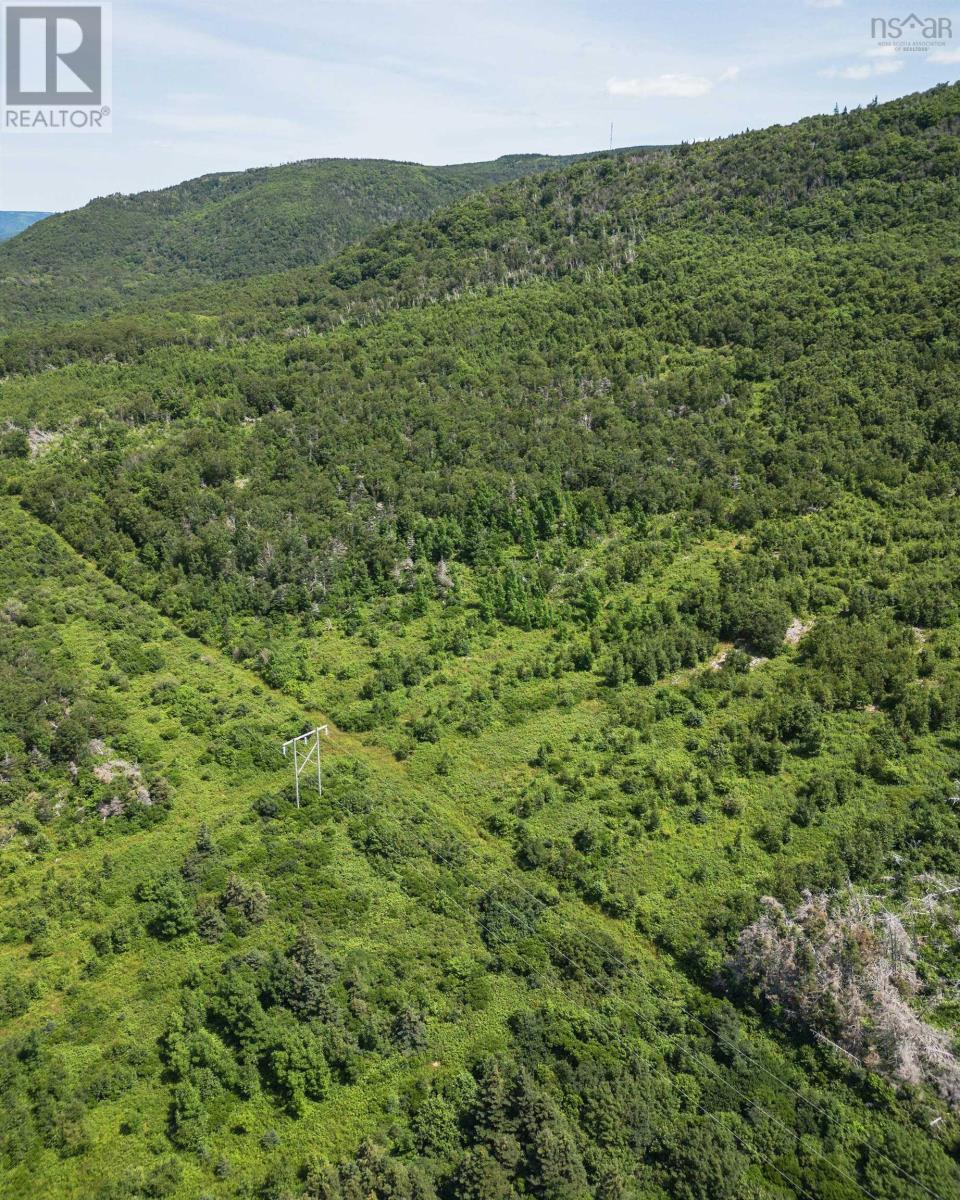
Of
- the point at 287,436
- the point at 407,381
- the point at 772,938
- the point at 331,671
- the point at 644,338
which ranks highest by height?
the point at 644,338

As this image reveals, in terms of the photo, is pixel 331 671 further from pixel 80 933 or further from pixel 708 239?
pixel 708 239

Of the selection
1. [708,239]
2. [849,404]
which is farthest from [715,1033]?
[708,239]

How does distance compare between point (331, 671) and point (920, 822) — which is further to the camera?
point (331, 671)

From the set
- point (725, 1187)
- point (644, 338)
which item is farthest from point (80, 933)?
point (644, 338)

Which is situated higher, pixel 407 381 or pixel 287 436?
pixel 407 381

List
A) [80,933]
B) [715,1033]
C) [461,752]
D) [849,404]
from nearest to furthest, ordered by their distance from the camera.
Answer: [715,1033], [80,933], [461,752], [849,404]

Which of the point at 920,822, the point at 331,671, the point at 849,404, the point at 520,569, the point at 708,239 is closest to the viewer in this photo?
the point at 920,822
